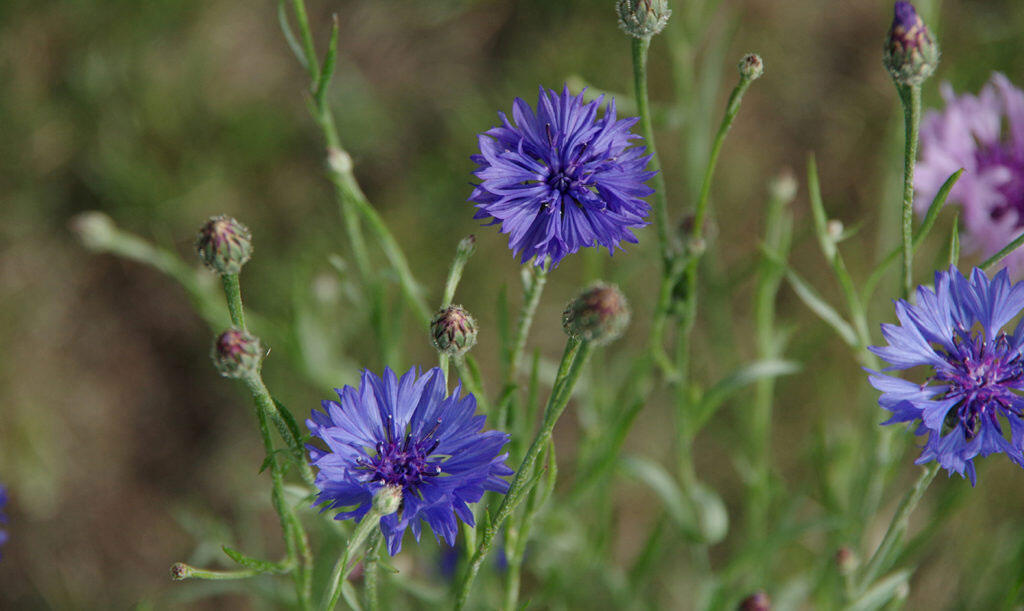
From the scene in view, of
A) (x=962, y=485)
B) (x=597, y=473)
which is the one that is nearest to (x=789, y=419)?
(x=962, y=485)

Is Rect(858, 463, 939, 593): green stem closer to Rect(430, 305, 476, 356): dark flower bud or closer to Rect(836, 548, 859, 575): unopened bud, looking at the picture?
Rect(836, 548, 859, 575): unopened bud

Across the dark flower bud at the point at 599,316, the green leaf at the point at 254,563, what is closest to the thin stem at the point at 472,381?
the dark flower bud at the point at 599,316

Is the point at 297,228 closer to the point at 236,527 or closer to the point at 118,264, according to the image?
the point at 118,264

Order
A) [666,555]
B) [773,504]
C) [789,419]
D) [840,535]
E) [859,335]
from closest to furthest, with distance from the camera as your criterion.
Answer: [859,335], [840,535], [773,504], [666,555], [789,419]

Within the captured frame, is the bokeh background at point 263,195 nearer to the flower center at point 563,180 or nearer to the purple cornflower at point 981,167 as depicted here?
the purple cornflower at point 981,167

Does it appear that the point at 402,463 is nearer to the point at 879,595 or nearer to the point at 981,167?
the point at 879,595

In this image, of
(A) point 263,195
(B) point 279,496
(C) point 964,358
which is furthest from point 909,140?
(A) point 263,195

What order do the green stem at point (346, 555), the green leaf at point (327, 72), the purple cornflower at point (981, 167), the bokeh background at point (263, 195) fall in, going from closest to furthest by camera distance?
the green stem at point (346, 555), the green leaf at point (327, 72), the purple cornflower at point (981, 167), the bokeh background at point (263, 195)
